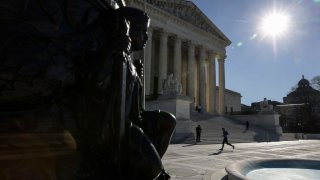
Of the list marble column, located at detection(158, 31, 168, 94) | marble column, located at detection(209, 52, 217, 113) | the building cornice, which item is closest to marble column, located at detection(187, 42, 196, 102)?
the building cornice

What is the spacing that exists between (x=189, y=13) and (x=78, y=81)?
161ft

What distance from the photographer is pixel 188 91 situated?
48.8 metres

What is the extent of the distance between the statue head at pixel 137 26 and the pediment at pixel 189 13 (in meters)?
40.3

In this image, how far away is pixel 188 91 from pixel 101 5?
45.8 metres

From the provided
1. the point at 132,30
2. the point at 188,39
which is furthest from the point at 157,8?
the point at 132,30

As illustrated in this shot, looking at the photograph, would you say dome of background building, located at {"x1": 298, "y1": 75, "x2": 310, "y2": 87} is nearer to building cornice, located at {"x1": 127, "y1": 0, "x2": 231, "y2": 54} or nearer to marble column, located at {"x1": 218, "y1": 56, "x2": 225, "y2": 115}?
building cornice, located at {"x1": 127, "y1": 0, "x2": 231, "y2": 54}

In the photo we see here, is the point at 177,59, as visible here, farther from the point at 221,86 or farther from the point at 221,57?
the point at 221,57

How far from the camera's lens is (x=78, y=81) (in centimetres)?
295

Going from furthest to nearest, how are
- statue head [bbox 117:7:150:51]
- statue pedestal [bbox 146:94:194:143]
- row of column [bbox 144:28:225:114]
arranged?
row of column [bbox 144:28:225:114] < statue pedestal [bbox 146:94:194:143] < statue head [bbox 117:7:150:51]

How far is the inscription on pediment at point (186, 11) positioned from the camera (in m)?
44.8

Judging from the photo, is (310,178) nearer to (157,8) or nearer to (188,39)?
(157,8)

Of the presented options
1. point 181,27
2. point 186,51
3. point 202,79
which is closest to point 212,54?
point 186,51

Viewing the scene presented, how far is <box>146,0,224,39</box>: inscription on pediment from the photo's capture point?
147ft

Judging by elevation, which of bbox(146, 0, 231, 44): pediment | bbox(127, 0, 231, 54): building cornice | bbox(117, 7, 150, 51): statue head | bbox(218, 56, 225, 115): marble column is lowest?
bbox(117, 7, 150, 51): statue head
